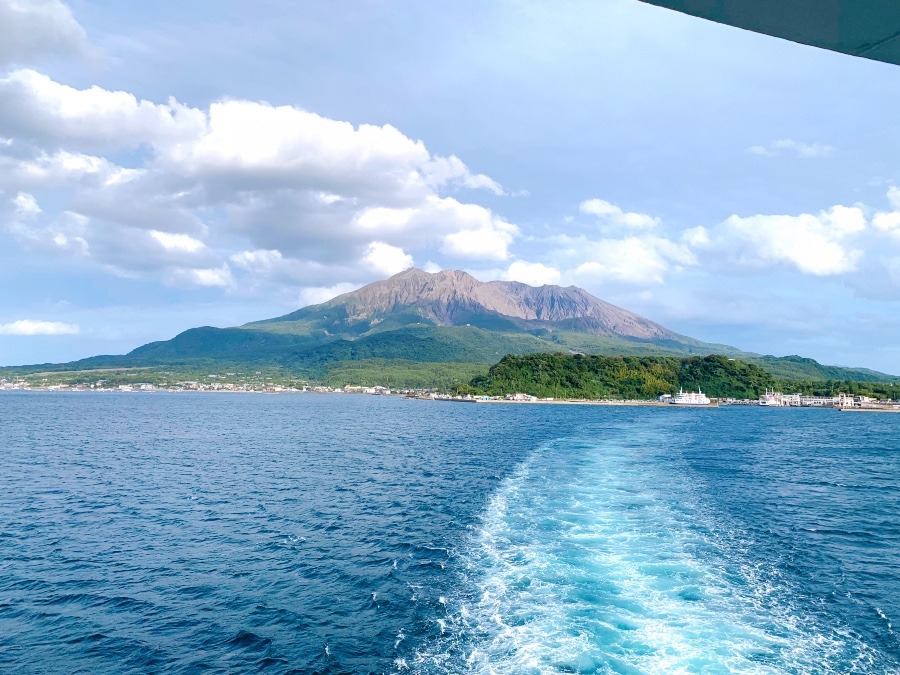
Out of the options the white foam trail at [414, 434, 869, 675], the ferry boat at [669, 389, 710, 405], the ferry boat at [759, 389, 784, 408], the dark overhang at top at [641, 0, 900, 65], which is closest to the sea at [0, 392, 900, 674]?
the white foam trail at [414, 434, 869, 675]

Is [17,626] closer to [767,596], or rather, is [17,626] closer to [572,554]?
[572,554]

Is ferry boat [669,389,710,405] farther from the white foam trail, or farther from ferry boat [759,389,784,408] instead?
the white foam trail

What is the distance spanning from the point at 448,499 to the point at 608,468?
15377 millimetres

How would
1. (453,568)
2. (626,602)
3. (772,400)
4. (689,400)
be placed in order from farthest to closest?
1. (772,400)
2. (689,400)
3. (453,568)
4. (626,602)

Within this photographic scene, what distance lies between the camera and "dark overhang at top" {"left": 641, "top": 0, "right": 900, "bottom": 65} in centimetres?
303

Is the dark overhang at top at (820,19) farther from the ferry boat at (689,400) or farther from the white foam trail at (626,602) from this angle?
the ferry boat at (689,400)

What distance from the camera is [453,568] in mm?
21141

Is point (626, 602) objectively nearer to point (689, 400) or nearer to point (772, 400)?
point (689, 400)

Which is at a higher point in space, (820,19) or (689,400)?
(820,19)

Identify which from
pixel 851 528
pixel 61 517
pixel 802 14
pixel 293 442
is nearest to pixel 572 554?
pixel 851 528

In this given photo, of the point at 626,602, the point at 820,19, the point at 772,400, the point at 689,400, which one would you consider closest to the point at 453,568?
the point at 626,602

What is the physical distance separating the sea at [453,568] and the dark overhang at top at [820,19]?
13.9 meters

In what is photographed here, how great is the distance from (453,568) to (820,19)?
21216 millimetres

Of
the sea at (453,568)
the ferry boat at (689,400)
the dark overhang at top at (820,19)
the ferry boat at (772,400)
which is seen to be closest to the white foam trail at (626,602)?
the sea at (453,568)
